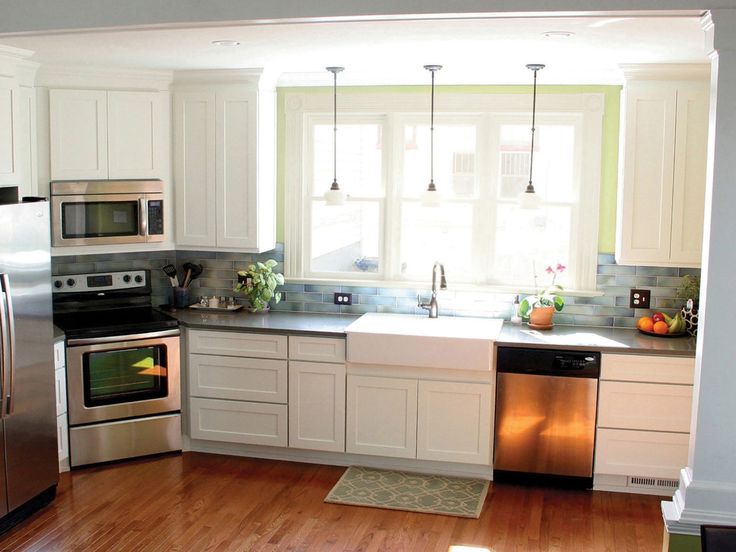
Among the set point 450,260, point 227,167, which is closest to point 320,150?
point 227,167

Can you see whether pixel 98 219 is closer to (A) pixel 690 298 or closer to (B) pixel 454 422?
(B) pixel 454 422

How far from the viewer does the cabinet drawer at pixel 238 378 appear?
5.27 metres

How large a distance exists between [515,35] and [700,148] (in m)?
1.58

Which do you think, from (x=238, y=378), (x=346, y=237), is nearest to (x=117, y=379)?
(x=238, y=378)

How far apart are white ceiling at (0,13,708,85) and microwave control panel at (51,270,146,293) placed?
1300 mm

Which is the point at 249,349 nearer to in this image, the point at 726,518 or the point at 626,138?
the point at 626,138

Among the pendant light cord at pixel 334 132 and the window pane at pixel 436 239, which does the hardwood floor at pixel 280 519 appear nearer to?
the window pane at pixel 436 239

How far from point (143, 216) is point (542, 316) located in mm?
2462

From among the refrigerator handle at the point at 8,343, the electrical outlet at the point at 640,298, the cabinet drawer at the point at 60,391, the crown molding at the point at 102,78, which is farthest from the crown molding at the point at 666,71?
the cabinet drawer at the point at 60,391

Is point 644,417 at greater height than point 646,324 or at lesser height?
lesser

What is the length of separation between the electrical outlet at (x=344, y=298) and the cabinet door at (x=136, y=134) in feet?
4.38

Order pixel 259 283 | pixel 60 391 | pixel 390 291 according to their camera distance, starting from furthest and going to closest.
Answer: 1. pixel 390 291
2. pixel 259 283
3. pixel 60 391

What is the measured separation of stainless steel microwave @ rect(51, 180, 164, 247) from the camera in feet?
17.1

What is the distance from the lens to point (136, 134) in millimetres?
5395
